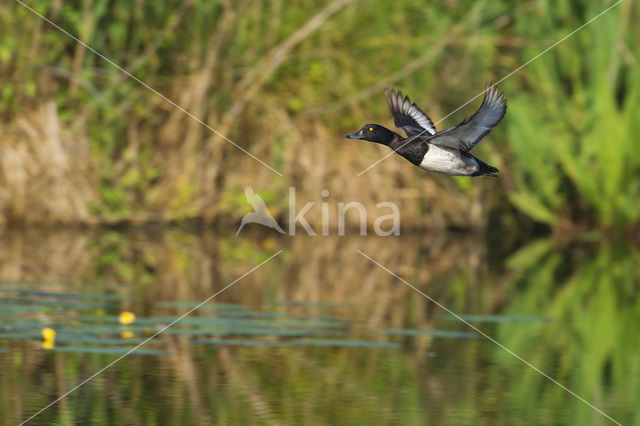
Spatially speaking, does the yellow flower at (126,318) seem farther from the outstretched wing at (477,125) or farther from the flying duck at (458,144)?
the outstretched wing at (477,125)

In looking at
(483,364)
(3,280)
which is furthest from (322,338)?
(3,280)

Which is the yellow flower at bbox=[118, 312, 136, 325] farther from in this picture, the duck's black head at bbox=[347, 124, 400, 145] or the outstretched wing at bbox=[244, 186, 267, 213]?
the outstretched wing at bbox=[244, 186, 267, 213]

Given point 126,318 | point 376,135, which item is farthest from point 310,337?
point 376,135

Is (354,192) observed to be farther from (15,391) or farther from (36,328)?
(15,391)

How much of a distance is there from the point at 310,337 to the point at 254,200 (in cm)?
856

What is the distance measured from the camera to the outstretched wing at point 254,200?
56.6 feet

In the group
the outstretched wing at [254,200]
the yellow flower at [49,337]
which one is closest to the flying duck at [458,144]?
the yellow flower at [49,337]

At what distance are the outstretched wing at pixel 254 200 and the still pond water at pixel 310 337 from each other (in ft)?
7.74

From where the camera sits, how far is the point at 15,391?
6.77 meters

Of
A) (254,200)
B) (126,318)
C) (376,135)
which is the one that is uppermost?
(254,200)

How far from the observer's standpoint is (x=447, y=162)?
Result: 6.36 m

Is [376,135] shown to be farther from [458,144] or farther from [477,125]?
[477,125]

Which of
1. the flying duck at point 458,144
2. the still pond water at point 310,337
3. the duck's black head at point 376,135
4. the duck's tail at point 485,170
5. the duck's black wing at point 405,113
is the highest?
the duck's black wing at point 405,113

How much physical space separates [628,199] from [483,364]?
9887 mm
